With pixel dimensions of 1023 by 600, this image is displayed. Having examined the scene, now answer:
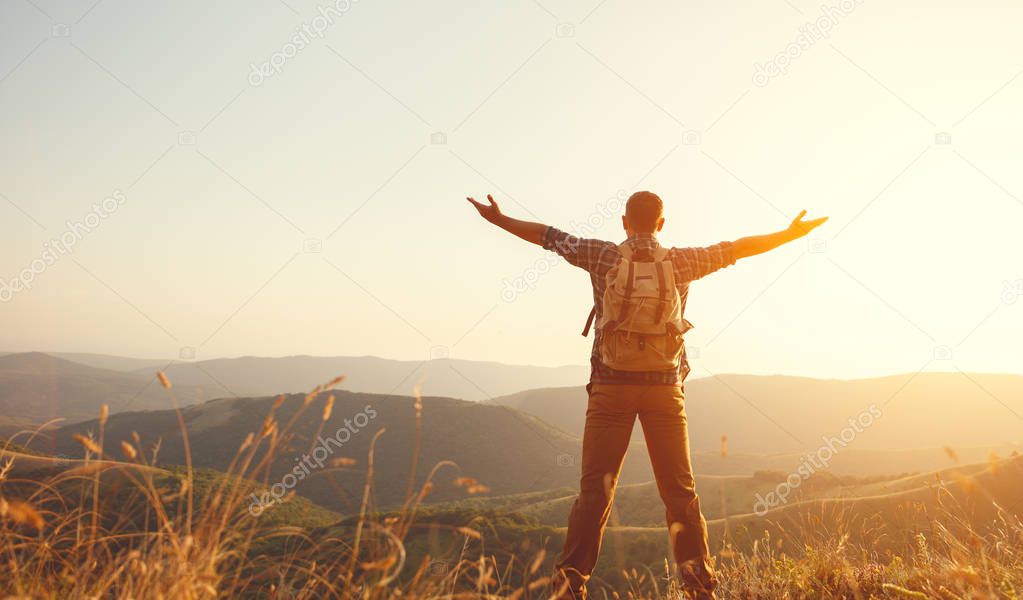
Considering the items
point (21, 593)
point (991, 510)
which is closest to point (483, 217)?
point (21, 593)

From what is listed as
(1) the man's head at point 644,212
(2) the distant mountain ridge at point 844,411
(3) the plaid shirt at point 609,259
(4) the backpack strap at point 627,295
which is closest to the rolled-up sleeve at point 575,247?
(3) the plaid shirt at point 609,259

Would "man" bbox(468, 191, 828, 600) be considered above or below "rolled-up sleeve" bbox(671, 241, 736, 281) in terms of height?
below

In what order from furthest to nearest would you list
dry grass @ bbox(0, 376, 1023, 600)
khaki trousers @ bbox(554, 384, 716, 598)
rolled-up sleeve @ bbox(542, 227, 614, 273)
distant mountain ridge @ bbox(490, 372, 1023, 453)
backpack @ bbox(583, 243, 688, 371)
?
distant mountain ridge @ bbox(490, 372, 1023, 453), rolled-up sleeve @ bbox(542, 227, 614, 273), backpack @ bbox(583, 243, 688, 371), khaki trousers @ bbox(554, 384, 716, 598), dry grass @ bbox(0, 376, 1023, 600)

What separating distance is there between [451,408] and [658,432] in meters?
93.4

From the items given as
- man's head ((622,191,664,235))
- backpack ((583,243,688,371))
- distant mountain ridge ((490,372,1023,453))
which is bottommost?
backpack ((583,243,688,371))

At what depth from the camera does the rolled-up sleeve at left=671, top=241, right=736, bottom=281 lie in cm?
404

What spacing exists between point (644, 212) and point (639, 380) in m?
1.20

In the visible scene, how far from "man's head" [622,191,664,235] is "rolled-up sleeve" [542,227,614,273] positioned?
22 cm

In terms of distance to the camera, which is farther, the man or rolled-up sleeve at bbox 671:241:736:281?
rolled-up sleeve at bbox 671:241:736:281

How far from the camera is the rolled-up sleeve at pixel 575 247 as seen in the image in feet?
13.4

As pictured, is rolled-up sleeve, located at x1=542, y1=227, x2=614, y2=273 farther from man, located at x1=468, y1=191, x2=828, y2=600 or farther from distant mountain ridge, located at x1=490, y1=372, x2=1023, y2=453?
distant mountain ridge, located at x1=490, y1=372, x2=1023, y2=453

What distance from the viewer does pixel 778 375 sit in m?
166

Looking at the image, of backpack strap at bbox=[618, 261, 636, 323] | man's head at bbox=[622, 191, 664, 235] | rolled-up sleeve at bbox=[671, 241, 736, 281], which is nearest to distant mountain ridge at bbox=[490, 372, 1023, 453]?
rolled-up sleeve at bbox=[671, 241, 736, 281]

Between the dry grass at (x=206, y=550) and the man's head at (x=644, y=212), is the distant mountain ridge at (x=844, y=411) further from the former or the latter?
the dry grass at (x=206, y=550)
